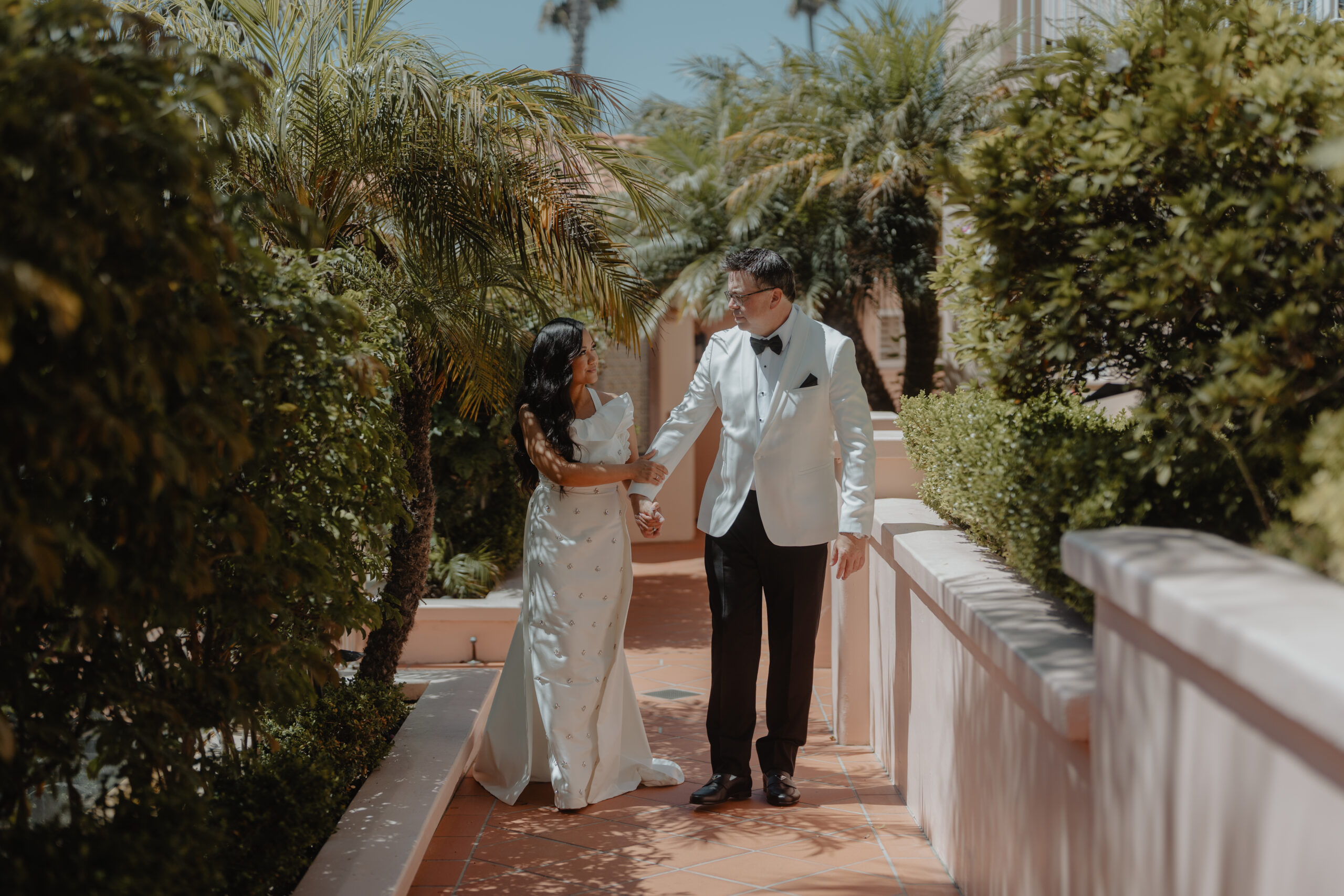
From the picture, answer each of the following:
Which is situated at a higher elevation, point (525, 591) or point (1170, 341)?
point (1170, 341)

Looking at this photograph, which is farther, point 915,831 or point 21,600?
point 915,831

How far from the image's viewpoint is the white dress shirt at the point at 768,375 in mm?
4480

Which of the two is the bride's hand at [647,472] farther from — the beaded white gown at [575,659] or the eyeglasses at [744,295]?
the eyeglasses at [744,295]

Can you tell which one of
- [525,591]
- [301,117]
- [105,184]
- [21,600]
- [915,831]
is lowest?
[915,831]

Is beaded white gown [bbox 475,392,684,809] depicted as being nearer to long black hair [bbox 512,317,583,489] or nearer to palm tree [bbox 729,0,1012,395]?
long black hair [bbox 512,317,583,489]

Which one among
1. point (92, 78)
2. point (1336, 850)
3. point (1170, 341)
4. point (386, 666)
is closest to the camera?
point (1336, 850)

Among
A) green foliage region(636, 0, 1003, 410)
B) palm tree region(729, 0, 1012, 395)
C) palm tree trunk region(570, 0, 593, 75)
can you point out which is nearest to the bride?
green foliage region(636, 0, 1003, 410)

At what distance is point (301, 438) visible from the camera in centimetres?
315

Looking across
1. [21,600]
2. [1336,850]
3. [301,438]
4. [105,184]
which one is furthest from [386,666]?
[1336,850]

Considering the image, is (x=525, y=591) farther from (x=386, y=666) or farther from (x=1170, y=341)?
(x=1170, y=341)

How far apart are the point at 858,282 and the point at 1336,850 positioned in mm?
8915

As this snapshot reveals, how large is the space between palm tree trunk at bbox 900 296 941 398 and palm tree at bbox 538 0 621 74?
30198 millimetres

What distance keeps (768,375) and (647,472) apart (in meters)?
0.66

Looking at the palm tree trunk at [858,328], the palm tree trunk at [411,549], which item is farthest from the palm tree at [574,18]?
the palm tree trunk at [411,549]
